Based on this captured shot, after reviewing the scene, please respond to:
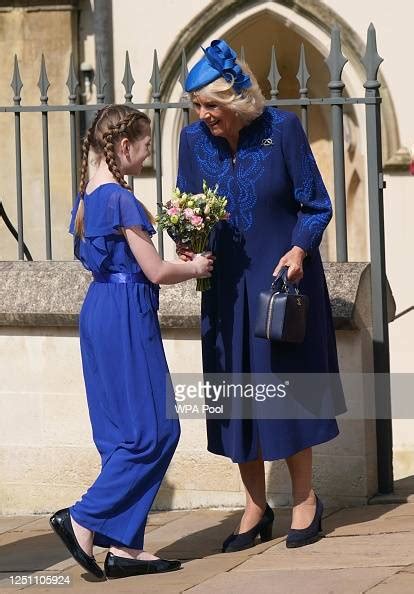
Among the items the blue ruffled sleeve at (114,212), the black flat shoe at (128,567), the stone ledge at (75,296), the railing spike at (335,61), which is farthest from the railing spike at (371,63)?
the black flat shoe at (128,567)

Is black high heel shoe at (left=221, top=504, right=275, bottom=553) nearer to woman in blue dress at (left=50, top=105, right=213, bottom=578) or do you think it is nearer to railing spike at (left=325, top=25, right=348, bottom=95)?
woman in blue dress at (left=50, top=105, right=213, bottom=578)

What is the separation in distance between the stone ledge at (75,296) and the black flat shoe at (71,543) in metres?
1.52

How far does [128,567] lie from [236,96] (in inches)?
68.8

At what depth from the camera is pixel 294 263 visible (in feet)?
18.7

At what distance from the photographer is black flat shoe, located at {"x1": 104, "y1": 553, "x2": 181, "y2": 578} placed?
5.56 m

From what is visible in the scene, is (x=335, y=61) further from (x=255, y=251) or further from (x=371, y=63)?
(x=255, y=251)

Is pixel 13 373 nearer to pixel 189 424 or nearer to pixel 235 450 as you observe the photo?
pixel 189 424

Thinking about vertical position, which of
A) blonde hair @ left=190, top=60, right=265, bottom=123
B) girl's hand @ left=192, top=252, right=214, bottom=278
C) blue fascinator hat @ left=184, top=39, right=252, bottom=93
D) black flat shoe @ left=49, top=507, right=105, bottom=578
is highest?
blue fascinator hat @ left=184, top=39, right=252, bottom=93

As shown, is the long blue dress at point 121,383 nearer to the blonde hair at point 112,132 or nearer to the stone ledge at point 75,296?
the blonde hair at point 112,132

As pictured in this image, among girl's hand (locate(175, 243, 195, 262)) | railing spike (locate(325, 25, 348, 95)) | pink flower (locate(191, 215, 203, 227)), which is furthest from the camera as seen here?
railing spike (locate(325, 25, 348, 95))

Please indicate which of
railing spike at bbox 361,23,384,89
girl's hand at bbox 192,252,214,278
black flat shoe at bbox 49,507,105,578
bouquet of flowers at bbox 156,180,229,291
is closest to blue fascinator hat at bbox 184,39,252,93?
bouquet of flowers at bbox 156,180,229,291

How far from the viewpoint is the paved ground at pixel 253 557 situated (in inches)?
205

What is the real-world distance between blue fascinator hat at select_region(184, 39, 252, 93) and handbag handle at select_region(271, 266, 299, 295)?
2.24 ft

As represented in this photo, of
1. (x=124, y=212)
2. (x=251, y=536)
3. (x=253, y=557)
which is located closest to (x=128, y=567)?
(x=253, y=557)
